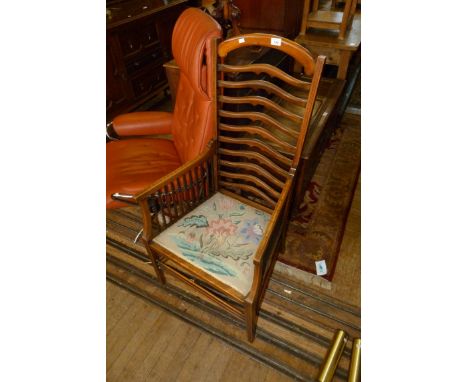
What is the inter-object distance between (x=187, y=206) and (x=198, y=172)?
19 cm

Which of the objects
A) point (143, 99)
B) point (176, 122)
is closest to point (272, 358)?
point (176, 122)

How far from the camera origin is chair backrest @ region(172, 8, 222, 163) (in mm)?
1160

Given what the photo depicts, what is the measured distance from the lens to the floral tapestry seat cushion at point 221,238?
3.50 ft

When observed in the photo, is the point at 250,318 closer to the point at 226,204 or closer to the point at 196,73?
the point at 226,204

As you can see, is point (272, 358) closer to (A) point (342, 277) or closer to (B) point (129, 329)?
(A) point (342, 277)

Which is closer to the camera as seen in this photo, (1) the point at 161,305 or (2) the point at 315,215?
(1) the point at 161,305

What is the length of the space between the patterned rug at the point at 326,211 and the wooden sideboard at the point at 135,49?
1.90m

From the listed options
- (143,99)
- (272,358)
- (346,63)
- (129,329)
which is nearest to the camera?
(272,358)

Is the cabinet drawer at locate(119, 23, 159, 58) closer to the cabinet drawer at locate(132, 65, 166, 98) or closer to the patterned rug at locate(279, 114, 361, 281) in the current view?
the cabinet drawer at locate(132, 65, 166, 98)

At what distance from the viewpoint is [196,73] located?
48.2 inches

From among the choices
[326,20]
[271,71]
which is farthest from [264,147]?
[326,20]

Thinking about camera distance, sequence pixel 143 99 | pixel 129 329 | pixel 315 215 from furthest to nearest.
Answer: pixel 143 99 → pixel 315 215 → pixel 129 329

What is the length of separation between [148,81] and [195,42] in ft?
6.04

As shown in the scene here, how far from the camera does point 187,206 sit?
1.38 meters
